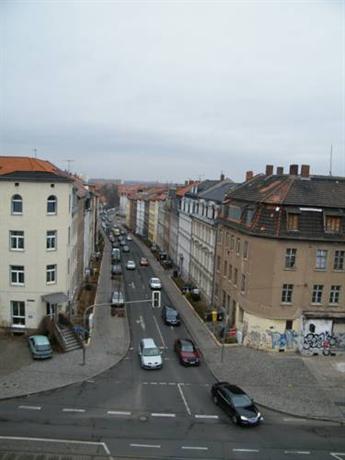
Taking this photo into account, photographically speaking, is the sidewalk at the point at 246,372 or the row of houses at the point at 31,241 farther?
the row of houses at the point at 31,241

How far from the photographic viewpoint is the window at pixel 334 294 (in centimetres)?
4378

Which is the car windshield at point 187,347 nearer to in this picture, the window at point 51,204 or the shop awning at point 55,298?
the shop awning at point 55,298

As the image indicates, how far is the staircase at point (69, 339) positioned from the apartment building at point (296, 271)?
15.5 m

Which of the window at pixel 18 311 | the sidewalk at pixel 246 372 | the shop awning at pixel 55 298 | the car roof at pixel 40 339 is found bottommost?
the sidewalk at pixel 246 372

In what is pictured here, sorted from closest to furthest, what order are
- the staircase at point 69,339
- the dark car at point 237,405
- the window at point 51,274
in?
the dark car at point 237,405
the staircase at point 69,339
the window at point 51,274

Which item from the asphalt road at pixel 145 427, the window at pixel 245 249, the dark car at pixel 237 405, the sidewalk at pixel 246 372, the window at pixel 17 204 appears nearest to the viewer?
the asphalt road at pixel 145 427

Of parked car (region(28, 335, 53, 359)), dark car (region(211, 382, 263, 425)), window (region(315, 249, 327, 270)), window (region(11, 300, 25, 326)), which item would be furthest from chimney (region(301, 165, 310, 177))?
window (region(11, 300, 25, 326))

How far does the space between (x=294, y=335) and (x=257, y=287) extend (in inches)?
217

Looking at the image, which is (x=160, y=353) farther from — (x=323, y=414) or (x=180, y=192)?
(x=180, y=192)

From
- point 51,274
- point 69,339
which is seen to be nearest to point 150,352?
point 69,339

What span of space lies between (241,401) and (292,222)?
1858 centimetres

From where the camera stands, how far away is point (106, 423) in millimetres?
28656

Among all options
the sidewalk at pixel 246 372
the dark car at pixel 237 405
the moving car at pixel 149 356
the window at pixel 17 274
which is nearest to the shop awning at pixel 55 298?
the window at pixel 17 274

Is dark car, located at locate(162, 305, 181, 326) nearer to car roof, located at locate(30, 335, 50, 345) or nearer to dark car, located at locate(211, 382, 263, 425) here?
car roof, located at locate(30, 335, 50, 345)
